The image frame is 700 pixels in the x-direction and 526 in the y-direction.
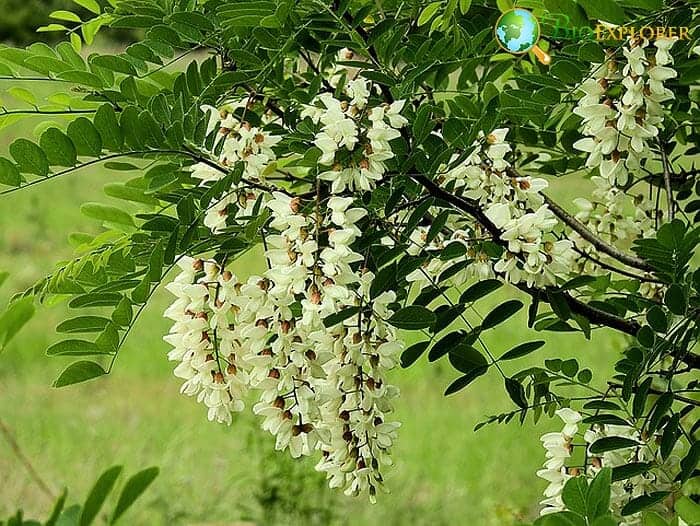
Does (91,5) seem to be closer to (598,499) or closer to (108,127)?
(108,127)

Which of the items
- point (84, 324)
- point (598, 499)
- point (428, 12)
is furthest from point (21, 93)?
point (598, 499)

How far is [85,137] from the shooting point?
23.8 inches

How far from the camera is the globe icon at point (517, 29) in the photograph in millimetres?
709

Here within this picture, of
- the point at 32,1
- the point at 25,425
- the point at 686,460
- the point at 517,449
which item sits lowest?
the point at 517,449

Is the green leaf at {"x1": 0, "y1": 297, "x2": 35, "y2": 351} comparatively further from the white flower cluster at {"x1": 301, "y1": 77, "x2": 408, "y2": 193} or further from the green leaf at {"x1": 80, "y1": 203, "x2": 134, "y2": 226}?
the green leaf at {"x1": 80, "y1": 203, "x2": 134, "y2": 226}

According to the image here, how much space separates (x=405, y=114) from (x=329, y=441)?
8.6 inches

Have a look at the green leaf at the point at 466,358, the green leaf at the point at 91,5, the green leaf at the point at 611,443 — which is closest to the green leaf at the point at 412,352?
the green leaf at the point at 466,358

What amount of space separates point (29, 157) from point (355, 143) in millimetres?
199

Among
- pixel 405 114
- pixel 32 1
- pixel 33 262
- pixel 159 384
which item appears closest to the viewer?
pixel 405 114

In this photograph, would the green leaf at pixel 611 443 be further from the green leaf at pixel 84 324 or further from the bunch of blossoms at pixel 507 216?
the green leaf at pixel 84 324

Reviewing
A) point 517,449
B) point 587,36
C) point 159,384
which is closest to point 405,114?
point 587,36

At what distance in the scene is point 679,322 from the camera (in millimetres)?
652

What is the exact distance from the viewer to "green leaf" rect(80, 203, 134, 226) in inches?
32.4

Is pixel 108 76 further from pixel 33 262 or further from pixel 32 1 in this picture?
pixel 32 1
